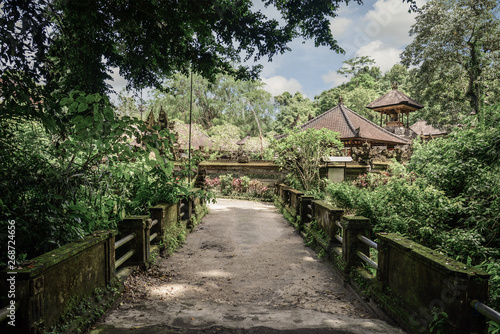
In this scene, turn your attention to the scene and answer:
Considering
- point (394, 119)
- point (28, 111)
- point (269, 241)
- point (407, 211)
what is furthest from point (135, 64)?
point (394, 119)

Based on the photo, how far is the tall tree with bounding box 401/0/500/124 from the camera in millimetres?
20922

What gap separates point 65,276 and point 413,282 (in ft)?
11.6

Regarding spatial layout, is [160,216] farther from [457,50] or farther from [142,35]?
[457,50]

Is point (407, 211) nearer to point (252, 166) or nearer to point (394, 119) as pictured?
point (252, 166)

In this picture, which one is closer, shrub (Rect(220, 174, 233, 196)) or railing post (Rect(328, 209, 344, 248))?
railing post (Rect(328, 209, 344, 248))

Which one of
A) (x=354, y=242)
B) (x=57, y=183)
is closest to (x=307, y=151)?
(x=354, y=242)

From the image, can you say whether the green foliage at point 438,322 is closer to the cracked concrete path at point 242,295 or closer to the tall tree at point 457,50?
the cracked concrete path at point 242,295

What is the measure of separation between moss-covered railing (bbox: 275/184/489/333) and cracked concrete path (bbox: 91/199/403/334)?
28cm

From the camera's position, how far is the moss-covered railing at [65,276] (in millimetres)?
2254

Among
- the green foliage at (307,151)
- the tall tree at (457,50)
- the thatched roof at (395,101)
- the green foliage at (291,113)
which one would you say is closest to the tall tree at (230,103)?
the green foliage at (291,113)

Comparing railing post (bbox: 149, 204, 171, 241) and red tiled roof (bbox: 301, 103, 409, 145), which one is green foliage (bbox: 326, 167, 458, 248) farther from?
red tiled roof (bbox: 301, 103, 409, 145)

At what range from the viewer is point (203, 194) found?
243 inches

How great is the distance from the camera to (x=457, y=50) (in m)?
21.9

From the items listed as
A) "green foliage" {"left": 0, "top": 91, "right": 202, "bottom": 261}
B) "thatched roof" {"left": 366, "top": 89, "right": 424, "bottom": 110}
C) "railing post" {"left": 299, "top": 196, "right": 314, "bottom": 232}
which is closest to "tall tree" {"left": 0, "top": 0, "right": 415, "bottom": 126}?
"green foliage" {"left": 0, "top": 91, "right": 202, "bottom": 261}
